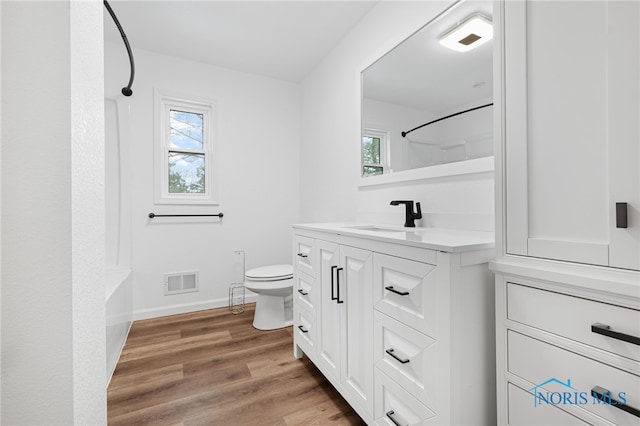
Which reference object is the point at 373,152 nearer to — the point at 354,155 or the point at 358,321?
the point at 354,155

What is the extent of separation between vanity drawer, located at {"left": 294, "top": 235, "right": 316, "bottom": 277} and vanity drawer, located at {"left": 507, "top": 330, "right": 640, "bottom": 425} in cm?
102

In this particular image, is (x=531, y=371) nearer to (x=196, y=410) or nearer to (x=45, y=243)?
(x=45, y=243)

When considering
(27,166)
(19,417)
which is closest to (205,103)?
(27,166)

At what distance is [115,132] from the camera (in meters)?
2.57

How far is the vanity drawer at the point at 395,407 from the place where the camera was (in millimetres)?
962

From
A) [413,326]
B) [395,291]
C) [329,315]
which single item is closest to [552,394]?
[413,326]

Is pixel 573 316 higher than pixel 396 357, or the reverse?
pixel 573 316

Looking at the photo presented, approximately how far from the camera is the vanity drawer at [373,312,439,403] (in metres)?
0.93

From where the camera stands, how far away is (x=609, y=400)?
678mm

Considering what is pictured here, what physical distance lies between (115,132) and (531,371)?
3.21 meters

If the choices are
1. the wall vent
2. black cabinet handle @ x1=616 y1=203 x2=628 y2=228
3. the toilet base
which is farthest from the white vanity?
the wall vent

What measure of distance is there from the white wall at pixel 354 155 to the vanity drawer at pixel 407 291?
22.5 inches

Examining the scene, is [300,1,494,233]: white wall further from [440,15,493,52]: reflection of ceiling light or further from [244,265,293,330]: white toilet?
[244,265,293,330]: white toilet

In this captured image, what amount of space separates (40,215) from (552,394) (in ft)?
4.09
